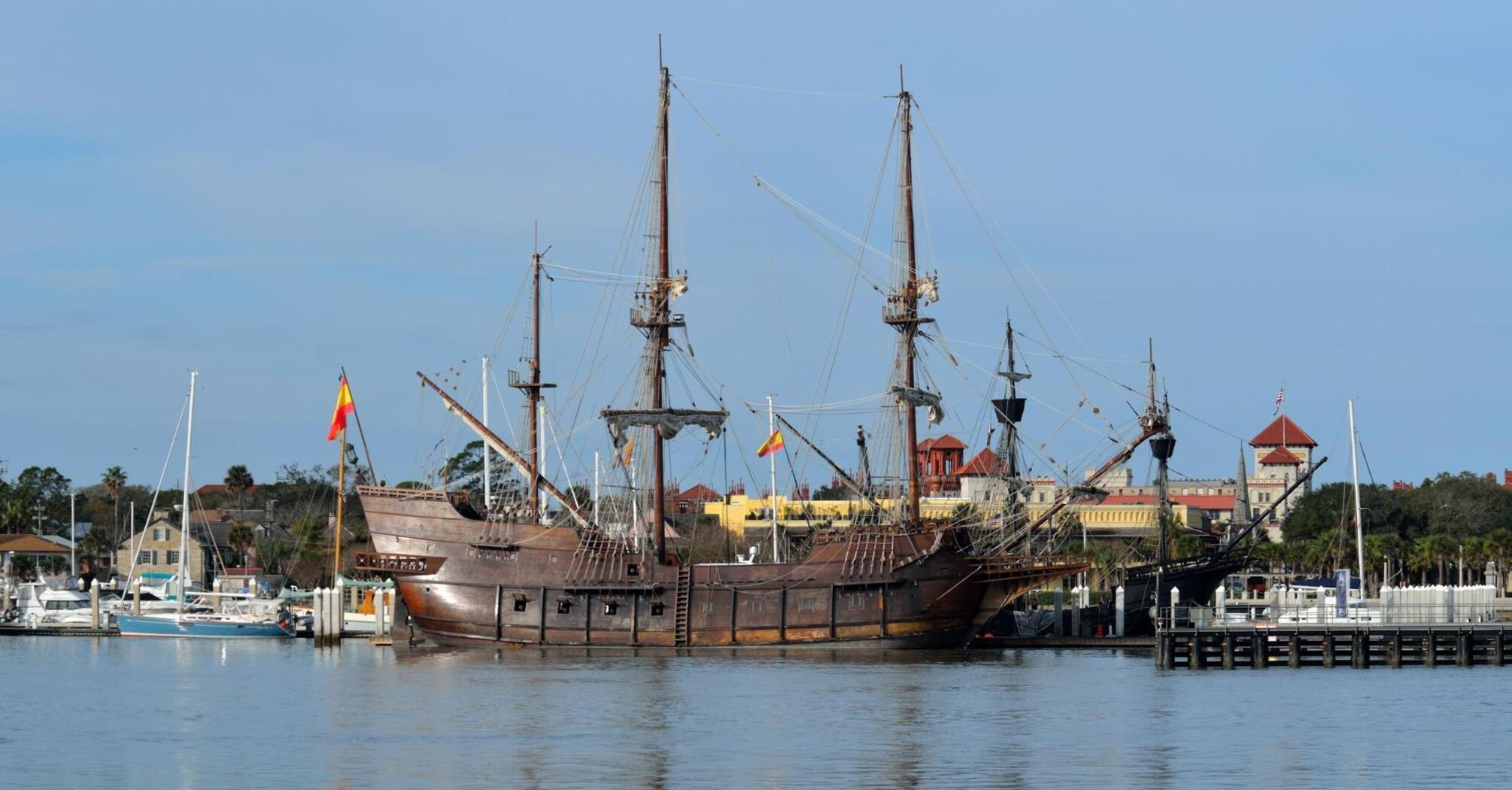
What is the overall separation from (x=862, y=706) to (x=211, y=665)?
28.4 m

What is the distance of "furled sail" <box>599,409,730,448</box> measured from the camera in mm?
71062

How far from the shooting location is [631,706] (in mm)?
47906

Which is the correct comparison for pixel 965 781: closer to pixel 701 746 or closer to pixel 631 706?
pixel 701 746

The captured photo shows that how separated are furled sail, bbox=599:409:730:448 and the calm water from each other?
32.2ft

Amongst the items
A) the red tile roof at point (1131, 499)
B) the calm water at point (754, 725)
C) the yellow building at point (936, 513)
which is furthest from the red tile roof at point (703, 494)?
the calm water at point (754, 725)

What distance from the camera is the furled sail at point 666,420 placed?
71062 mm

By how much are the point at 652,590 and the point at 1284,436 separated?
140 meters

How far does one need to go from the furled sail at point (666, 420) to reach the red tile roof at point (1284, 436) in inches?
5290

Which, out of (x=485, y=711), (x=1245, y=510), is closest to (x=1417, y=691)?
(x=485, y=711)

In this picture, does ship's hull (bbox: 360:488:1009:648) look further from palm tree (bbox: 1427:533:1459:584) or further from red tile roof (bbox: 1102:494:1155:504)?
red tile roof (bbox: 1102:494:1155:504)

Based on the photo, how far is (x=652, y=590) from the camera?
68.3m

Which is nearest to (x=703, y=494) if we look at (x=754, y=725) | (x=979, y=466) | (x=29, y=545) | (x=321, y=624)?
(x=979, y=466)

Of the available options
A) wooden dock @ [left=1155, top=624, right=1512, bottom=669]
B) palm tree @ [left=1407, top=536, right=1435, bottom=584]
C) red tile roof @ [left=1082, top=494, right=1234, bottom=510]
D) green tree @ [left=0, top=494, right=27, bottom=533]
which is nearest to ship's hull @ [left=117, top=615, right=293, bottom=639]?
wooden dock @ [left=1155, top=624, right=1512, bottom=669]

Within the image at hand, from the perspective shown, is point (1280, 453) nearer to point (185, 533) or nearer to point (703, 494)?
point (703, 494)
